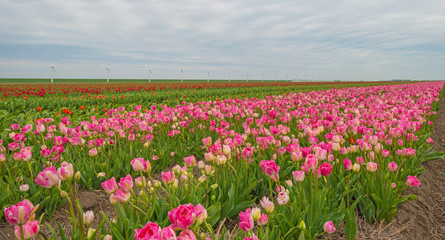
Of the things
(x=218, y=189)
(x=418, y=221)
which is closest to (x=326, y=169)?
(x=218, y=189)

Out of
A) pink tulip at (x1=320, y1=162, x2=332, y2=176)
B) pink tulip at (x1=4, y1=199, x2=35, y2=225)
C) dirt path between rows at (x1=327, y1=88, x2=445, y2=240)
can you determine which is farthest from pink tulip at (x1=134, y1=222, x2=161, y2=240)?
dirt path between rows at (x1=327, y1=88, x2=445, y2=240)

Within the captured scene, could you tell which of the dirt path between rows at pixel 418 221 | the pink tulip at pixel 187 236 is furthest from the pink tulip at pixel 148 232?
the dirt path between rows at pixel 418 221

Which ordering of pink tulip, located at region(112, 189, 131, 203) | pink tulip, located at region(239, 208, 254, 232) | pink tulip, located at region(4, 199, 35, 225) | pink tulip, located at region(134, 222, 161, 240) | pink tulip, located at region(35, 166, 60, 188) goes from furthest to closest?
1. pink tulip, located at region(112, 189, 131, 203)
2. pink tulip, located at region(35, 166, 60, 188)
3. pink tulip, located at region(239, 208, 254, 232)
4. pink tulip, located at region(4, 199, 35, 225)
5. pink tulip, located at region(134, 222, 161, 240)

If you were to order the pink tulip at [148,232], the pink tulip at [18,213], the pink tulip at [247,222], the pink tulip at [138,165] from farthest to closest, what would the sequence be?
the pink tulip at [138,165] → the pink tulip at [247,222] → the pink tulip at [18,213] → the pink tulip at [148,232]

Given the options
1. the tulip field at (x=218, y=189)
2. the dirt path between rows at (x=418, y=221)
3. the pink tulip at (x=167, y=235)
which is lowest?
the dirt path between rows at (x=418, y=221)

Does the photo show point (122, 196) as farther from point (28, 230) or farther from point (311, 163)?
point (311, 163)

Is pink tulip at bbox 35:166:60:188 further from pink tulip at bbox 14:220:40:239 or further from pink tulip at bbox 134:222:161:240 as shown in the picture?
pink tulip at bbox 134:222:161:240

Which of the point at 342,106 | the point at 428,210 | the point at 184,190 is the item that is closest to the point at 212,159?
the point at 184,190

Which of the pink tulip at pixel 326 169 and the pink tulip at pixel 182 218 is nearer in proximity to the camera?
the pink tulip at pixel 182 218

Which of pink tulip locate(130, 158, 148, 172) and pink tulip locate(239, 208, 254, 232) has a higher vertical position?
pink tulip locate(130, 158, 148, 172)

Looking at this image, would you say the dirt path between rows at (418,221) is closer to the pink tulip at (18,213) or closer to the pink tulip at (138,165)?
the pink tulip at (138,165)

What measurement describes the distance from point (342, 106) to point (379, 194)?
12.9ft

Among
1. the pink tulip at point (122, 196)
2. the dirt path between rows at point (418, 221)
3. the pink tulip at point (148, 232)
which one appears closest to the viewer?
the pink tulip at point (148, 232)

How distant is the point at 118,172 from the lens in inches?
147
